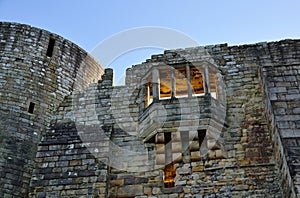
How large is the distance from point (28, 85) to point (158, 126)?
377 centimetres

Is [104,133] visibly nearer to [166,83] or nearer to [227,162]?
[166,83]

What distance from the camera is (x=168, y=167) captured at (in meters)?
8.29

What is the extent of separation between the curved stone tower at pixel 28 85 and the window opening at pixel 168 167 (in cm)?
311

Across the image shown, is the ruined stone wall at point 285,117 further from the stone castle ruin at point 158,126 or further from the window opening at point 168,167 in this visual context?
the window opening at point 168,167

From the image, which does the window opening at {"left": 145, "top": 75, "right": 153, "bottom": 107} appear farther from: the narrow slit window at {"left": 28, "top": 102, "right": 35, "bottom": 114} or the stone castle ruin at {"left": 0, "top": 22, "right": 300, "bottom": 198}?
the narrow slit window at {"left": 28, "top": 102, "right": 35, "bottom": 114}

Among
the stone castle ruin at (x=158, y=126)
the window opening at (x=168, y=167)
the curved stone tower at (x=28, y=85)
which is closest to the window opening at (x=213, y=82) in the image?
the stone castle ruin at (x=158, y=126)

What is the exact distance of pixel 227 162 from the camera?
8.08 metres

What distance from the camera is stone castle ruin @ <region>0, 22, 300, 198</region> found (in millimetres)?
7805

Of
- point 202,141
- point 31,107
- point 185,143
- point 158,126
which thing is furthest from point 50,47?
point 202,141

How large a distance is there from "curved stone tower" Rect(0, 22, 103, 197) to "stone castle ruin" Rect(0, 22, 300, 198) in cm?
3

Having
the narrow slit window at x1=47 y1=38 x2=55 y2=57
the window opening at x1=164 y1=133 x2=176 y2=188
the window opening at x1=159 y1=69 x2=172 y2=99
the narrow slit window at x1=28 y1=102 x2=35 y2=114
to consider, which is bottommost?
the window opening at x1=164 y1=133 x2=176 y2=188

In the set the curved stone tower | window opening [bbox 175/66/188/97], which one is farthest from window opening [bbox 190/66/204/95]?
the curved stone tower

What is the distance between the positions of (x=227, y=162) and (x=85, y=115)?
12.0 feet

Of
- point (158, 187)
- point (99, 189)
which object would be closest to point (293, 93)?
point (158, 187)
